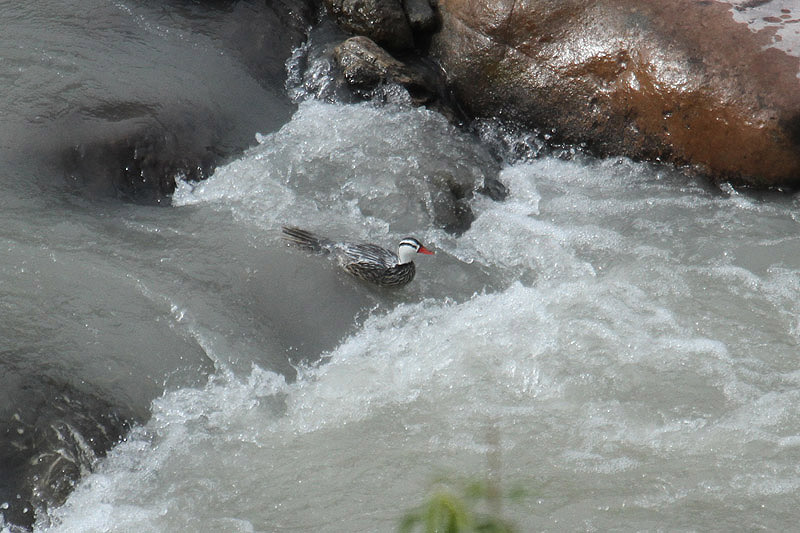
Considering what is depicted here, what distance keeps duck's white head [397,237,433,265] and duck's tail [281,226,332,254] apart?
50 centimetres

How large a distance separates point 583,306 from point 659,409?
946mm

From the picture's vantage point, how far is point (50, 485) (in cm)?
367

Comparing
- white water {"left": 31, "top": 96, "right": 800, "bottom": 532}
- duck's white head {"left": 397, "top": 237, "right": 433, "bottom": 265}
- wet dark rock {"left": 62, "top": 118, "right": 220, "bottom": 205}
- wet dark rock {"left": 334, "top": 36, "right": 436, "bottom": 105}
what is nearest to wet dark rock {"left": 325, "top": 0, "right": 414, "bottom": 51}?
wet dark rock {"left": 334, "top": 36, "right": 436, "bottom": 105}

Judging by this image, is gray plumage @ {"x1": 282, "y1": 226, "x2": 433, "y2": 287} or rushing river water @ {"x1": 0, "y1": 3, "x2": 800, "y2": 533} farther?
gray plumage @ {"x1": 282, "y1": 226, "x2": 433, "y2": 287}

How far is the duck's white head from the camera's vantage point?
5086 millimetres

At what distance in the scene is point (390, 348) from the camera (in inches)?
187

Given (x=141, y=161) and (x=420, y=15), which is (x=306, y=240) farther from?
(x=420, y=15)

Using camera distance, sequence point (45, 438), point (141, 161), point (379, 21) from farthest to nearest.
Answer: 1. point (379, 21)
2. point (141, 161)
3. point (45, 438)

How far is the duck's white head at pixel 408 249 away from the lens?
509cm

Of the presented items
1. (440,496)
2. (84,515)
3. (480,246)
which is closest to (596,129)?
(480,246)

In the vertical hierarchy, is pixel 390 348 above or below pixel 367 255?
below

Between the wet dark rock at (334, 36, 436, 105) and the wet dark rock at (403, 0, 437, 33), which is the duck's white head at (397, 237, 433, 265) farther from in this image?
the wet dark rock at (403, 0, 437, 33)

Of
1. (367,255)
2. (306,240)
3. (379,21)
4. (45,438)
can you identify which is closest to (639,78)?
(379,21)

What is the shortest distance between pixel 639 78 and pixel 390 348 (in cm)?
342
